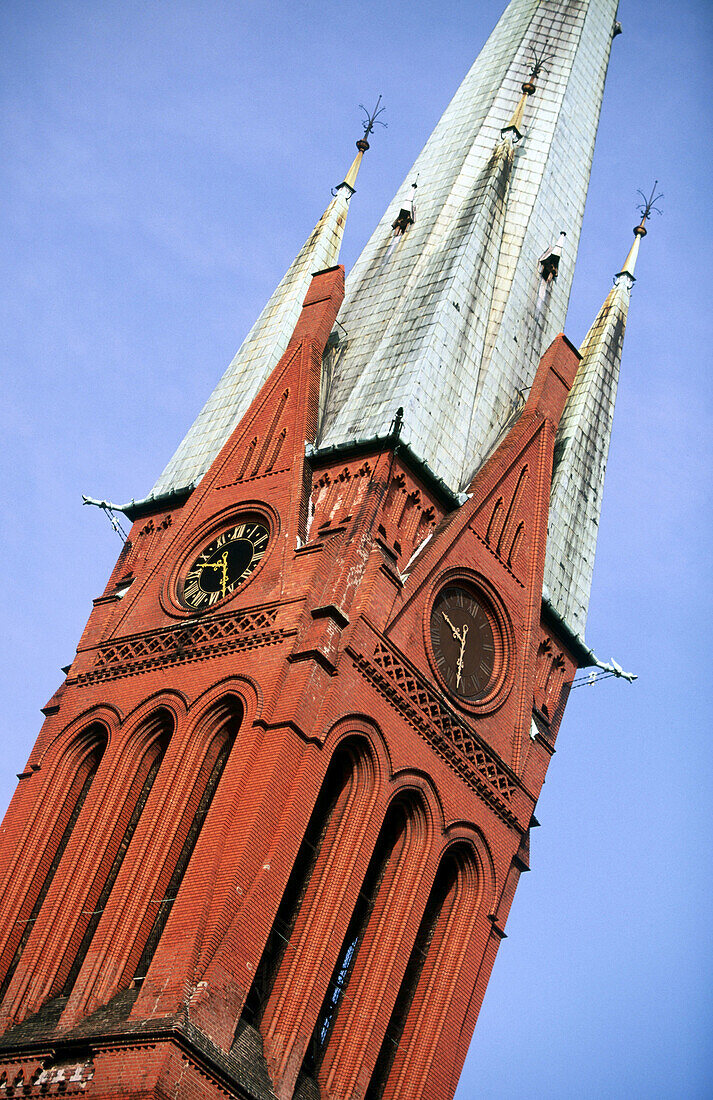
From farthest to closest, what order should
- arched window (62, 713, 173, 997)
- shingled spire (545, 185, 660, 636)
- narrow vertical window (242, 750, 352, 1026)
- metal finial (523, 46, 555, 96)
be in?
metal finial (523, 46, 555, 96) < shingled spire (545, 185, 660, 636) < arched window (62, 713, 173, 997) < narrow vertical window (242, 750, 352, 1026)

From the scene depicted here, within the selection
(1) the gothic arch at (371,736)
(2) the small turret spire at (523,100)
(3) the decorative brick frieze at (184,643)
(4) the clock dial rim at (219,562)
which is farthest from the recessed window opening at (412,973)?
(2) the small turret spire at (523,100)

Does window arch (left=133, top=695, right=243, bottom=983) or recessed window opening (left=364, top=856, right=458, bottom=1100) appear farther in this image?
recessed window opening (left=364, top=856, right=458, bottom=1100)

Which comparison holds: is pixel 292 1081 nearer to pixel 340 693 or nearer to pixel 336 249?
pixel 340 693

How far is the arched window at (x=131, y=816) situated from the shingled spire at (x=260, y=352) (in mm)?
6938

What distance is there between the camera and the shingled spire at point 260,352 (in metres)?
50.2

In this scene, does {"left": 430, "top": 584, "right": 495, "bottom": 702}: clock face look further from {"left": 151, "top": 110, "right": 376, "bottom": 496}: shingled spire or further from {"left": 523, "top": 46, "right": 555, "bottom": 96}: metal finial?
{"left": 523, "top": 46, "right": 555, "bottom": 96}: metal finial

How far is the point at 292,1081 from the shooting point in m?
39.1

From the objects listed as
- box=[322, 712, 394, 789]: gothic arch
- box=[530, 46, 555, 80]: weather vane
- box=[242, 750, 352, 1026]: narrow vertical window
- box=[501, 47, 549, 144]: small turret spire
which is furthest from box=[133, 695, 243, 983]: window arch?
box=[530, 46, 555, 80]: weather vane

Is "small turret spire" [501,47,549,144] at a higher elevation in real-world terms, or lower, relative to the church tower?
higher

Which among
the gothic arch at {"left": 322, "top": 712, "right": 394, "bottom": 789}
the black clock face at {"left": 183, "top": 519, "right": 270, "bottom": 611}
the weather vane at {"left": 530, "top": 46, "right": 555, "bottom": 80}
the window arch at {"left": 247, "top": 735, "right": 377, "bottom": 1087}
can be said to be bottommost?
the window arch at {"left": 247, "top": 735, "right": 377, "bottom": 1087}

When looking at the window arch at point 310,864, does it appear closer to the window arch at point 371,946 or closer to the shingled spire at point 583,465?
the window arch at point 371,946

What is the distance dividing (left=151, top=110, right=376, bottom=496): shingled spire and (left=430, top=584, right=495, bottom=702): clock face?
6.41m

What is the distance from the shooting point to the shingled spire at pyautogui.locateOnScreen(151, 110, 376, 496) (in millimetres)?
50156

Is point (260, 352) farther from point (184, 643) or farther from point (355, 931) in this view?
point (355, 931)
